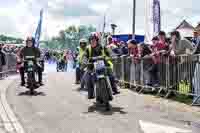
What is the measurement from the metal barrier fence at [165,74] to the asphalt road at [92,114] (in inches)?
19.6

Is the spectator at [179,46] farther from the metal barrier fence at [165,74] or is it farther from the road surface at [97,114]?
the road surface at [97,114]

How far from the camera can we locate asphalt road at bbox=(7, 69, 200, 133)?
9.90m

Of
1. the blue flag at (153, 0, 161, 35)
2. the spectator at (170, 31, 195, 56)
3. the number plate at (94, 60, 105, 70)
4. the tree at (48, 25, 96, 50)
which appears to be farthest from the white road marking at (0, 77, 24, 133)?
the tree at (48, 25, 96, 50)

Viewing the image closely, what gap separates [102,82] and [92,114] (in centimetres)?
97

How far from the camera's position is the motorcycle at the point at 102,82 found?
12.3 meters

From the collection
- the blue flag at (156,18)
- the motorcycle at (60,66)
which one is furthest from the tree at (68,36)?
the blue flag at (156,18)

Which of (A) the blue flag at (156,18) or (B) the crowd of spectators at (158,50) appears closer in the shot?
(B) the crowd of spectators at (158,50)

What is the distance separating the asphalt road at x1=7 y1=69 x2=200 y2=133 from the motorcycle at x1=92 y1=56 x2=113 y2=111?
32 centimetres

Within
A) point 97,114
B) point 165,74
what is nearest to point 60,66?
point 165,74

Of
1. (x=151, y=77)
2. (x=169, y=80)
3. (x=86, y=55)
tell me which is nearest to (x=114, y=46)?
(x=151, y=77)

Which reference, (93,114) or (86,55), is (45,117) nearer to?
(93,114)

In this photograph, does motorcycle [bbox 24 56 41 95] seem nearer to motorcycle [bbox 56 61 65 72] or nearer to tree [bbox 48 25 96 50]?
motorcycle [bbox 56 61 65 72]

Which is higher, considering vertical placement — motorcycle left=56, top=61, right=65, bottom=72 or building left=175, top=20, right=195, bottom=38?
building left=175, top=20, right=195, bottom=38

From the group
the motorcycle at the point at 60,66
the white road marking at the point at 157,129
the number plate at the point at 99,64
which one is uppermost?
the number plate at the point at 99,64
